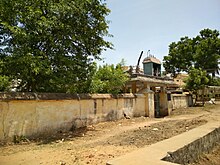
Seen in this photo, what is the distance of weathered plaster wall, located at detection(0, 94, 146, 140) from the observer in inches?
271

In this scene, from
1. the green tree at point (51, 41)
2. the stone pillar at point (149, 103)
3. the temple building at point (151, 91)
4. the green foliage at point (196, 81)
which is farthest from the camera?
the green foliage at point (196, 81)

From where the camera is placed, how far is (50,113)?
8156mm

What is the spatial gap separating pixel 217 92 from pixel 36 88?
26667mm

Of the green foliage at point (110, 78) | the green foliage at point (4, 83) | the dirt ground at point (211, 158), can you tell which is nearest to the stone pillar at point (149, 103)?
the green foliage at point (110, 78)

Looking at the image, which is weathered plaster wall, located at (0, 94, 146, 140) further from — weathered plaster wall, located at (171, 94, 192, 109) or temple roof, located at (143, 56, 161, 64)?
temple roof, located at (143, 56, 161, 64)

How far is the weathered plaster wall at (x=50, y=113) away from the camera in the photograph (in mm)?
6887

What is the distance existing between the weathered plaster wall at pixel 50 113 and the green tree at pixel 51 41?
2.80 ft

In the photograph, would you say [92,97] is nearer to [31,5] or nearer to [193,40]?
[31,5]

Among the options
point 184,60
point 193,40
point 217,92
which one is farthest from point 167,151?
point 193,40

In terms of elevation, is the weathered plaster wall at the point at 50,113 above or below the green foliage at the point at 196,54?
below

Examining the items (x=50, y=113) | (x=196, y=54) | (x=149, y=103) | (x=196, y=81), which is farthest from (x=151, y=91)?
(x=196, y=54)

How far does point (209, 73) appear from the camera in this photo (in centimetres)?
3291

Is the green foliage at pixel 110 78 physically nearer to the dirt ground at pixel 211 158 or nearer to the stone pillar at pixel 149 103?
the stone pillar at pixel 149 103

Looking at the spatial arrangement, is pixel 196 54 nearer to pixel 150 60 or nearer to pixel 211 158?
pixel 150 60
